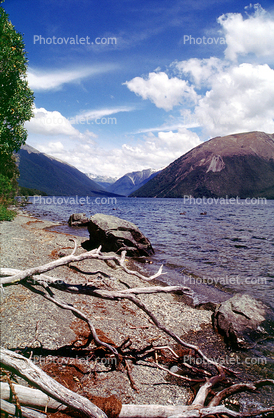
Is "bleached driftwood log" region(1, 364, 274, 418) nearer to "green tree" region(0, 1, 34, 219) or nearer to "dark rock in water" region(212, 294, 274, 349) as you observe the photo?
"dark rock in water" region(212, 294, 274, 349)

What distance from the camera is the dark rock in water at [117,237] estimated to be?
19938 mm

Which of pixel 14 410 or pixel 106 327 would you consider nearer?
pixel 14 410

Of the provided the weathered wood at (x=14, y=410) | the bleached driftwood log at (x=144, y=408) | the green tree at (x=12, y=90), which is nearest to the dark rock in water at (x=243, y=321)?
the bleached driftwood log at (x=144, y=408)

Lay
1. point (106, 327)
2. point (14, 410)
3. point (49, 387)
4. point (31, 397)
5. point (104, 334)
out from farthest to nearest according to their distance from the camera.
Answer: point (106, 327) < point (104, 334) < point (49, 387) < point (31, 397) < point (14, 410)

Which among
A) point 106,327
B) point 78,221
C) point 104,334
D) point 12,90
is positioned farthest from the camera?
point 78,221

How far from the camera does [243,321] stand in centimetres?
860

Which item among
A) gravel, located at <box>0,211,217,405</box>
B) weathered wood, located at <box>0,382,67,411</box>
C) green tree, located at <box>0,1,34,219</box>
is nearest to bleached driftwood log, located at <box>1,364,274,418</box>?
weathered wood, located at <box>0,382,67,411</box>

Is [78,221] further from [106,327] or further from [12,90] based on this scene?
[106,327]

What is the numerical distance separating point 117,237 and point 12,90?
16235 millimetres

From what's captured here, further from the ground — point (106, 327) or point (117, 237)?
point (117, 237)

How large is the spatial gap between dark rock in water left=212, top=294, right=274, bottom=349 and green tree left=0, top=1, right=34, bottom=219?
20.1 meters

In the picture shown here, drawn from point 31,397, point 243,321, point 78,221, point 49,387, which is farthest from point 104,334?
point 78,221

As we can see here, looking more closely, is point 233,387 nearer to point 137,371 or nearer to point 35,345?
point 137,371

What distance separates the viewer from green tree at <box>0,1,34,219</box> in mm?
17891
